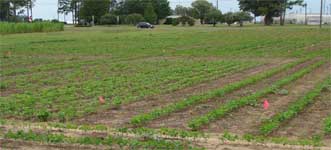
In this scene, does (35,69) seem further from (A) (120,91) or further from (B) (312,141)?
(B) (312,141)

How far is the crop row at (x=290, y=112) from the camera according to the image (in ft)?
26.2

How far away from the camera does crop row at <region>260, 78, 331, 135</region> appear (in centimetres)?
800

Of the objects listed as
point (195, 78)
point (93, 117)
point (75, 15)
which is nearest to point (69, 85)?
point (195, 78)

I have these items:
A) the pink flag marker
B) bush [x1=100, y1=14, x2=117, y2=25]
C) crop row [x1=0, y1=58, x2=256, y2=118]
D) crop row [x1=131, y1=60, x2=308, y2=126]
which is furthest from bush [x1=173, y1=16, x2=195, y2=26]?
the pink flag marker

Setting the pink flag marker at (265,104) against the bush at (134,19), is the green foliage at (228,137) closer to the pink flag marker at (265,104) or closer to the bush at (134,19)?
the pink flag marker at (265,104)

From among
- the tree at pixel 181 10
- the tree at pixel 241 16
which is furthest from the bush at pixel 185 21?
the tree at pixel 181 10

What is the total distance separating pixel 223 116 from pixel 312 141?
6.93ft

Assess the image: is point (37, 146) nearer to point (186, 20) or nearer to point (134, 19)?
point (186, 20)

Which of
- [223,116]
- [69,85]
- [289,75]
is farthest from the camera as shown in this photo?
[289,75]

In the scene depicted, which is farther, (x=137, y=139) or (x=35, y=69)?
(x=35, y=69)

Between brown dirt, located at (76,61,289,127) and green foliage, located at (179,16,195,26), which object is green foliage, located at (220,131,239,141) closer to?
brown dirt, located at (76,61,289,127)

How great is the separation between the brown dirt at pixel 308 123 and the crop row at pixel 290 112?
0.11 meters

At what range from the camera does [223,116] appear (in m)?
9.01

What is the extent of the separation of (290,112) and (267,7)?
102m
